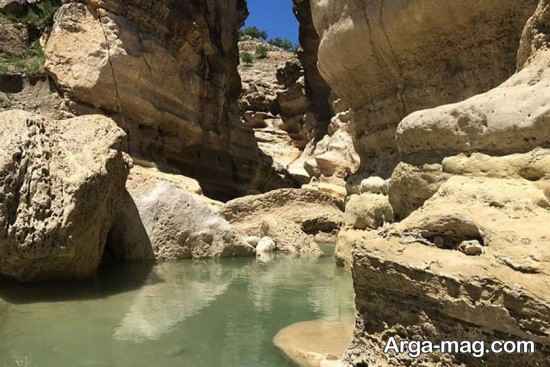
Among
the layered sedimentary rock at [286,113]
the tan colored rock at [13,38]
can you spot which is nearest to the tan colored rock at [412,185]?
the tan colored rock at [13,38]

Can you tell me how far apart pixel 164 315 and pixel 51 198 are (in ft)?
6.83

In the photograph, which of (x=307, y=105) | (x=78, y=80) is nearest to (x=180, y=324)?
(x=78, y=80)

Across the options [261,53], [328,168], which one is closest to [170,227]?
[328,168]

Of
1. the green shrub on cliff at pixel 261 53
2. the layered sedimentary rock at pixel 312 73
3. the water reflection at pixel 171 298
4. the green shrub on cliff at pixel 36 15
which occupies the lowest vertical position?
the water reflection at pixel 171 298

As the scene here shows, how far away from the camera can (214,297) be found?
5.46 meters

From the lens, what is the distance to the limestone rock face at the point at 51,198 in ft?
17.4

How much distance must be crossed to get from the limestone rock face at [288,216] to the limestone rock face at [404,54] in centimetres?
243

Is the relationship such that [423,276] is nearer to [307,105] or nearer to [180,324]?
[180,324]

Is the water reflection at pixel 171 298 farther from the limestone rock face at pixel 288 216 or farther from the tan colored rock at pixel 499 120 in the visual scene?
the tan colored rock at pixel 499 120

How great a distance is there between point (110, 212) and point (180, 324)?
2763mm

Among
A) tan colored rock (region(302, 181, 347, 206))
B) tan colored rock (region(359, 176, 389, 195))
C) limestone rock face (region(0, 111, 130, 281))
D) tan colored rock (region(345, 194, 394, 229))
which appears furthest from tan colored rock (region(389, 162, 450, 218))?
tan colored rock (region(302, 181, 347, 206))

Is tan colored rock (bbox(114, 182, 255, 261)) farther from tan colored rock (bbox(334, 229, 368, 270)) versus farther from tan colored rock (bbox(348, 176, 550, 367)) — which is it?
tan colored rock (bbox(348, 176, 550, 367))

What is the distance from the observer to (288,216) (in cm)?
1077

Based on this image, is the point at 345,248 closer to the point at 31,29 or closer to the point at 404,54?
the point at 404,54
